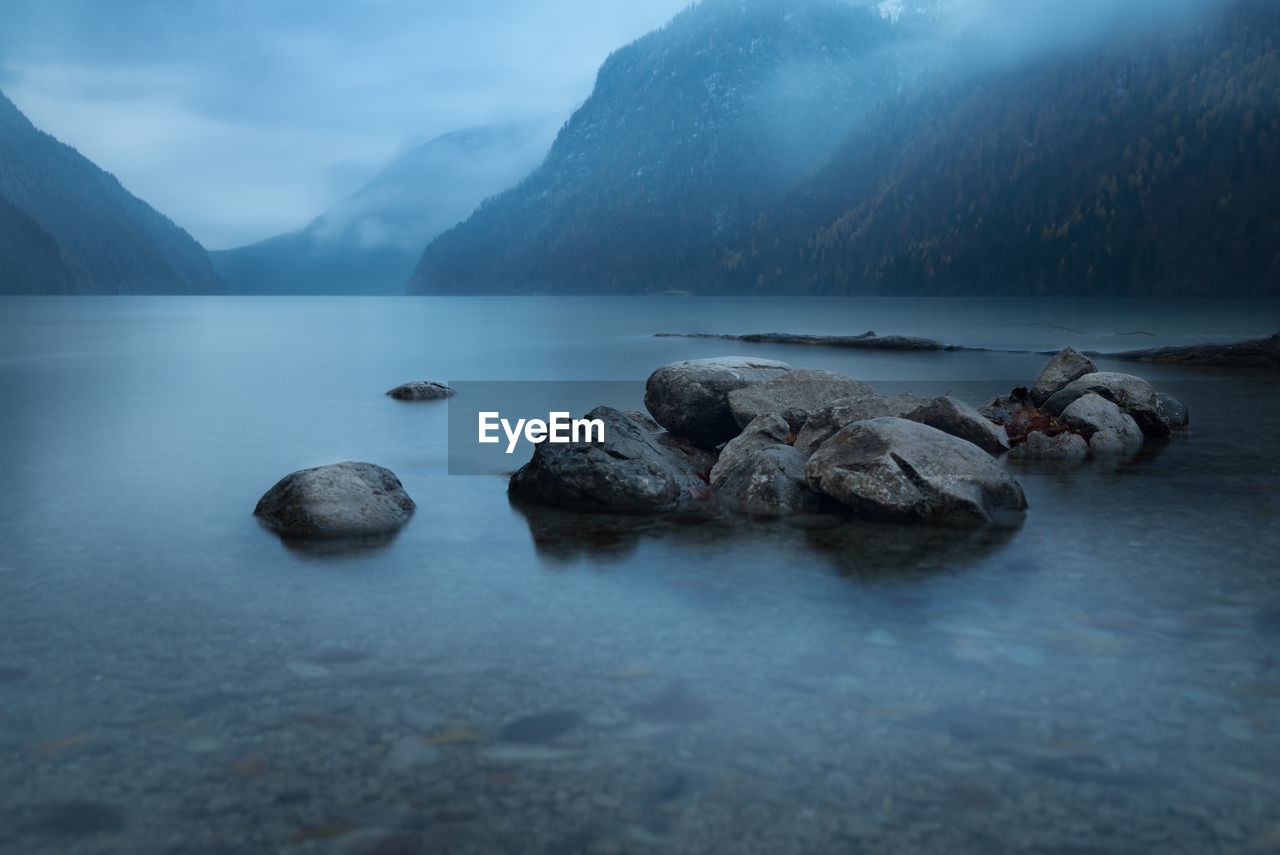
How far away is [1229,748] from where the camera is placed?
14.2ft

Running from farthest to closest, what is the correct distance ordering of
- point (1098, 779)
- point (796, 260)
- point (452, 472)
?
point (796, 260), point (452, 472), point (1098, 779)

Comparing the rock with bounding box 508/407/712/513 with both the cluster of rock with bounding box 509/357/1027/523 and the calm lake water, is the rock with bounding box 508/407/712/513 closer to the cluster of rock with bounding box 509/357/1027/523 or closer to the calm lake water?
the cluster of rock with bounding box 509/357/1027/523

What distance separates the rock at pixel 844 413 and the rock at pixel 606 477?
6.46ft

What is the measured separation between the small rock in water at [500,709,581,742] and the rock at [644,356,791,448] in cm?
887

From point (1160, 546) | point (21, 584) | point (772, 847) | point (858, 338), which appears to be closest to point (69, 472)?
point (21, 584)

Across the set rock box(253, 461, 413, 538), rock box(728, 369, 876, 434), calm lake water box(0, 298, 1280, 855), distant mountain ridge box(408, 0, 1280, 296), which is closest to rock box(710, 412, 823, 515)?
calm lake water box(0, 298, 1280, 855)

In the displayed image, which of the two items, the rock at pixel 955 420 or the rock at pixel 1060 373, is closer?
the rock at pixel 955 420

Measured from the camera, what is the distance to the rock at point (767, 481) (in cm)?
944

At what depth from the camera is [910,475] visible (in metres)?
8.84

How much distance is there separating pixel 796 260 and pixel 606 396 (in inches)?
7048

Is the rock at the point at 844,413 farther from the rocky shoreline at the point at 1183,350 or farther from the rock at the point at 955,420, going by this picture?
the rocky shoreline at the point at 1183,350

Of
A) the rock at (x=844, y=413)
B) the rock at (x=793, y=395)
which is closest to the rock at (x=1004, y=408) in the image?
the rock at (x=793, y=395)

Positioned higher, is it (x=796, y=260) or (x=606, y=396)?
(x=796, y=260)

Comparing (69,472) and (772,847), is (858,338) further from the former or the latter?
(772,847)
